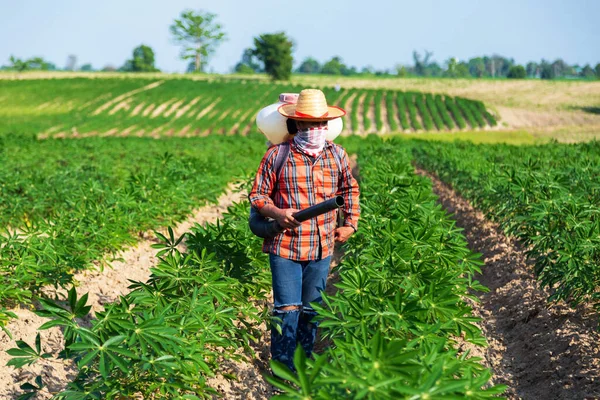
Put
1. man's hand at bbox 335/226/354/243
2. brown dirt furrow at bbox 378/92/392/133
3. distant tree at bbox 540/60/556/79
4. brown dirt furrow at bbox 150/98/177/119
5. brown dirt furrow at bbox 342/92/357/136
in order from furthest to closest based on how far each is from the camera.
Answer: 1. distant tree at bbox 540/60/556/79
2. brown dirt furrow at bbox 150/98/177/119
3. brown dirt furrow at bbox 378/92/392/133
4. brown dirt furrow at bbox 342/92/357/136
5. man's hand at bbox 335/226/354/243

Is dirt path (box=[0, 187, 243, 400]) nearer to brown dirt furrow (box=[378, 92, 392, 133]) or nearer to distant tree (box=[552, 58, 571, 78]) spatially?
brown dirt furrow (box=[378, 92, 392, 133])

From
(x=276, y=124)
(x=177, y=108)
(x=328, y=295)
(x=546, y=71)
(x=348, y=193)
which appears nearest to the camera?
(x=328, y=295)

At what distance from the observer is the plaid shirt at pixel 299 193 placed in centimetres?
387

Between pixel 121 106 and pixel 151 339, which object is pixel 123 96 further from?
pixel 151 339

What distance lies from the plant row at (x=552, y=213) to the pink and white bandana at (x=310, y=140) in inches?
87.8

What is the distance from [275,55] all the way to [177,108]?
2697 cm

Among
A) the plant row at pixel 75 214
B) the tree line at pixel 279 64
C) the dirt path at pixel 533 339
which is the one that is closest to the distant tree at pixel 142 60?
the tree line at pixel 279 64

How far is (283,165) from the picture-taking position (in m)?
3.87

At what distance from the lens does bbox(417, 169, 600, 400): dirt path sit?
429cm

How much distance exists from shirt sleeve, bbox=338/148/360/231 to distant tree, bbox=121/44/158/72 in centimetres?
11561

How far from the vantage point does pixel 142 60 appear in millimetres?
119875

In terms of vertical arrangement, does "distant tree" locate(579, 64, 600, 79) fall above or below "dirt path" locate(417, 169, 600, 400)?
above

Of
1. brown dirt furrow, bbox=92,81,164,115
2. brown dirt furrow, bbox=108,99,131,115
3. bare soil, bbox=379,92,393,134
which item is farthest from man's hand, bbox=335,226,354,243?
brown dirt furrow, bbox=92,81,164,115

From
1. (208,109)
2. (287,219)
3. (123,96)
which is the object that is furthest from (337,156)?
(123,96)
